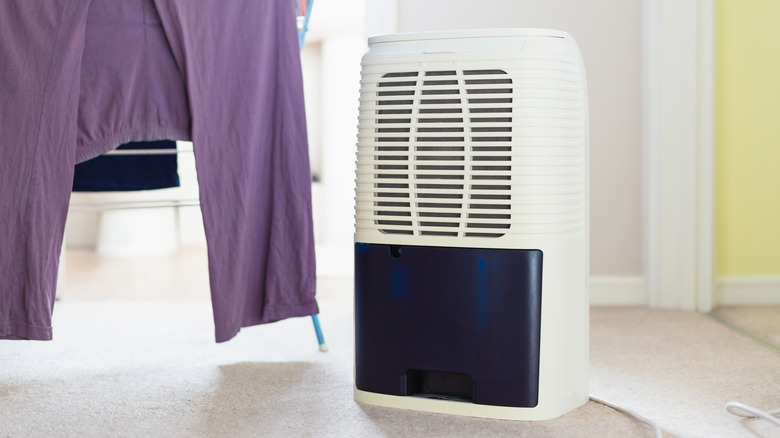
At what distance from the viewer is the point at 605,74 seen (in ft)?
6.80

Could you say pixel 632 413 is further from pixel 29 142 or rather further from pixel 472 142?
pixel 29 142

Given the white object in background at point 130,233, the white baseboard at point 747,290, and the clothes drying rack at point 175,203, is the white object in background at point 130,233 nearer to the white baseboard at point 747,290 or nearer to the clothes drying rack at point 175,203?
the clothes drying rack at point 175,203

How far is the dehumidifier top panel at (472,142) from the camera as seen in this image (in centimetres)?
106

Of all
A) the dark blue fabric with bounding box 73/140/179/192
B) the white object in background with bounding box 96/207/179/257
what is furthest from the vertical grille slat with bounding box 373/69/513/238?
the white object in background with bounding box 96/207/179/257

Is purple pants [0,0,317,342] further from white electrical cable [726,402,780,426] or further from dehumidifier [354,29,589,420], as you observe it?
white electrical cable [726,402,780,426]

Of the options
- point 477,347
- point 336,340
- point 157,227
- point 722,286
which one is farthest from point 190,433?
point 157,227

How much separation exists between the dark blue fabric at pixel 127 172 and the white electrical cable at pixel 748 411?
115 cm

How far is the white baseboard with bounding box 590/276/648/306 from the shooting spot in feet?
6.85

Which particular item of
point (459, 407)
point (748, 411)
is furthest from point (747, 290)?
point (459, 407)

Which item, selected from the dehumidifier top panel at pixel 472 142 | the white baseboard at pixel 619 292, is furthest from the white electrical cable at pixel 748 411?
the white baseboard at pixel 619 292

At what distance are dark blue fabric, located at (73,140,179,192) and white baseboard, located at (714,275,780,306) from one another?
52.7 inches

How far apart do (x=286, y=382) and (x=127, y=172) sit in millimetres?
649

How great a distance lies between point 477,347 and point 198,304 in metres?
1.22

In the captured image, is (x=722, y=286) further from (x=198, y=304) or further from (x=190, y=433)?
(x=190, y=433)
